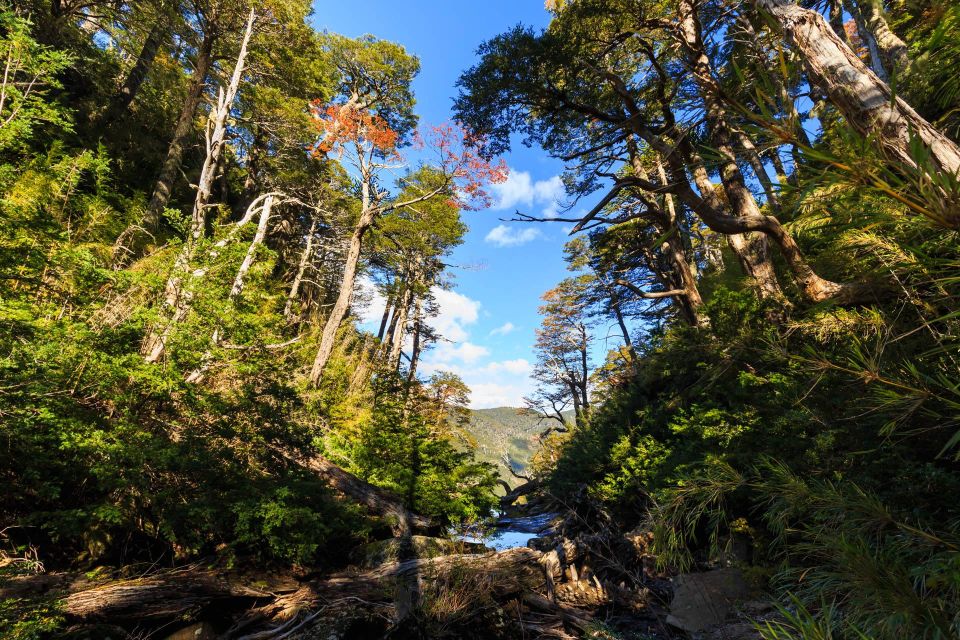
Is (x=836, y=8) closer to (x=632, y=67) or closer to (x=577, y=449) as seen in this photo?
(x=632, y=67)

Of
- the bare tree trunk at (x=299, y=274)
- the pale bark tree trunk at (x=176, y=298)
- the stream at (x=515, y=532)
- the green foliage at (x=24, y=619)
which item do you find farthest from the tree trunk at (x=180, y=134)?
the stream at (x=515, y=532)

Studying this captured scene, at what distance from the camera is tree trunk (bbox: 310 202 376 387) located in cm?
948

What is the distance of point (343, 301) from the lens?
9.86m

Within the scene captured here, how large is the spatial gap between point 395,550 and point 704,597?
3655 mm

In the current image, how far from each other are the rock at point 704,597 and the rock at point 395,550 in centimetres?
265

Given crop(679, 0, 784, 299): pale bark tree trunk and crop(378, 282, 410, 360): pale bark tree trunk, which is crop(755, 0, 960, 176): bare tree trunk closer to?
crop(679, 0, 784, 299): pale bark tree trunk

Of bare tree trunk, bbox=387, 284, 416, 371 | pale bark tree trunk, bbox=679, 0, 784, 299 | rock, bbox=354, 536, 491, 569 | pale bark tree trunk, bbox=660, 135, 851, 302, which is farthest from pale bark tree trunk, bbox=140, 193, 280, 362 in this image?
bare tree trunk, bbox=387, 284, 416, 371

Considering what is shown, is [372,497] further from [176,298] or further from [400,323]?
[400,323]

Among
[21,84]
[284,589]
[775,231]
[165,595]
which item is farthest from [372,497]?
[775,231]

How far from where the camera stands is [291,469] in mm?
4660

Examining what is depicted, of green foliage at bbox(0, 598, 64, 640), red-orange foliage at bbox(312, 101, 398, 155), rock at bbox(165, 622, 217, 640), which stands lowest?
rock at bbox(165, 622, 217, 640)

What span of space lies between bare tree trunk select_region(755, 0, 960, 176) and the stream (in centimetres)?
670

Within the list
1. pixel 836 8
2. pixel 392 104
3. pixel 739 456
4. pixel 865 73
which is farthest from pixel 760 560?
pixel 392 104

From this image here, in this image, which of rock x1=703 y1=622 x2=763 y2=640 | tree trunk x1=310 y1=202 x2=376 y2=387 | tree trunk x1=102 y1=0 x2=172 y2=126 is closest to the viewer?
rock x1=703 y1=622 x2=763 y2=640
